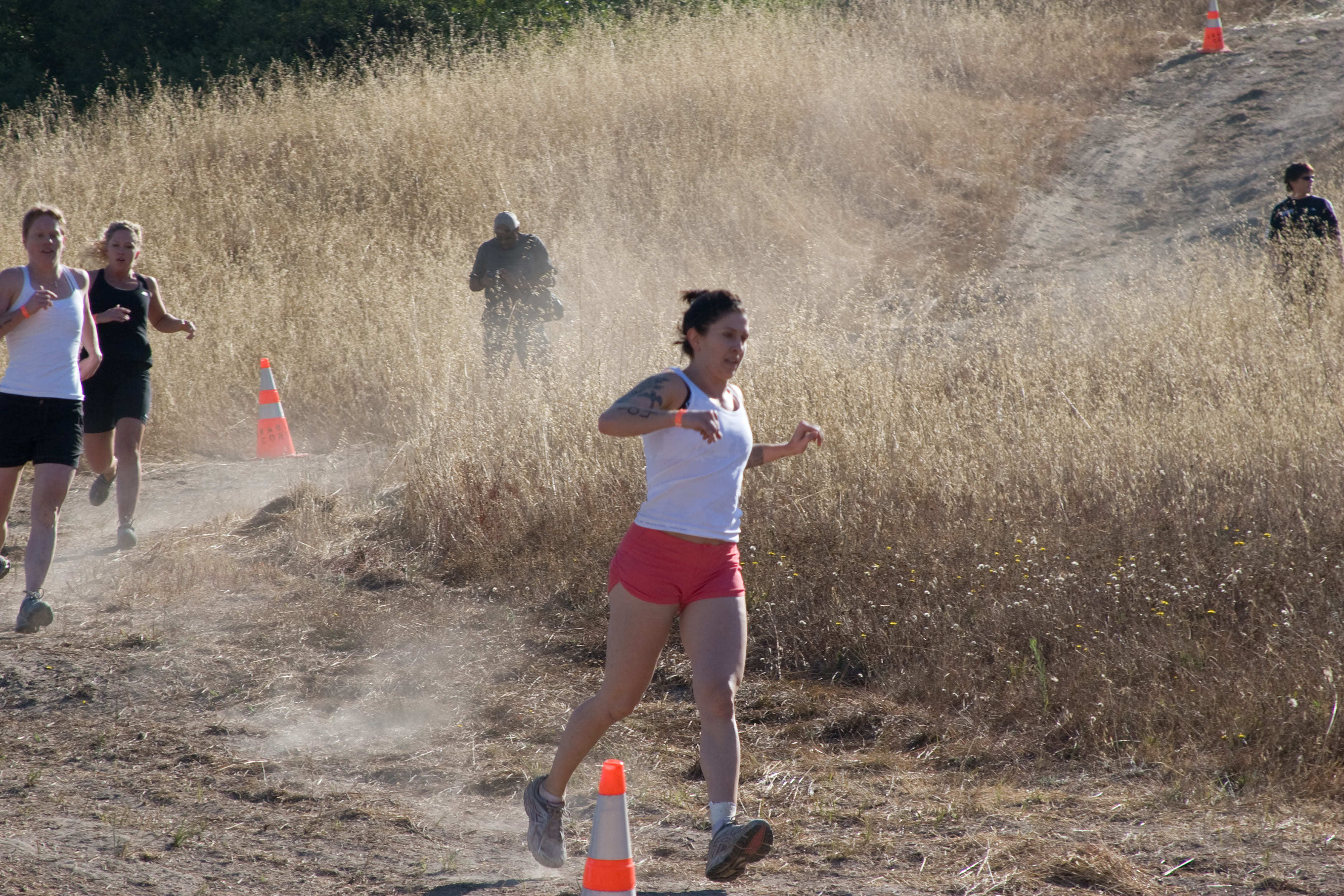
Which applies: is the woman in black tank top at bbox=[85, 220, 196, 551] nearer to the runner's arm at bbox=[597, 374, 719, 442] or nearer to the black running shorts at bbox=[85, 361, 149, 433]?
the black running shorts at bbox=[85, 361, 149, 433]

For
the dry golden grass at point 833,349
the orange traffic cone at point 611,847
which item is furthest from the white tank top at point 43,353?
the orange traffic cone at point 611,847

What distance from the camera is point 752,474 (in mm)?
7039

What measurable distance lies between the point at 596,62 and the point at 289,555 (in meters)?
13.7

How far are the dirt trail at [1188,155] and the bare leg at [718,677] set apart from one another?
11.5m

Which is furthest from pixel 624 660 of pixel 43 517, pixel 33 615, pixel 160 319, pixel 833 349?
pixel 833 349

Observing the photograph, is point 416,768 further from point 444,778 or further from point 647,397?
point 647,397

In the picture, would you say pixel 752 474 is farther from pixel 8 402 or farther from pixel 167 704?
pixel 8 402

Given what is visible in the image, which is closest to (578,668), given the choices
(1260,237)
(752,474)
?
(752,474)

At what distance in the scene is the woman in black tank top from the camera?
692 centimetres

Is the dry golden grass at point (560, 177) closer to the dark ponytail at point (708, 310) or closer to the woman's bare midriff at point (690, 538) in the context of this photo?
the dark ponytail at point (708, 310)

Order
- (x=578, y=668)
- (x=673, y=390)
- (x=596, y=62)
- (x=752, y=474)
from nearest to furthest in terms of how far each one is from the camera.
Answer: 1. (x=673, y=390)
2. (x=578, y=668)
3. (x=752, y=474)
4. (x=596, y=62)

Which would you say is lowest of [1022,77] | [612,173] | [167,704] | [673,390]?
[167,704]

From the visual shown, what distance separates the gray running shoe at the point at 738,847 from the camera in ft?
10.6

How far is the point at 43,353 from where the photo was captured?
18.3 ft
